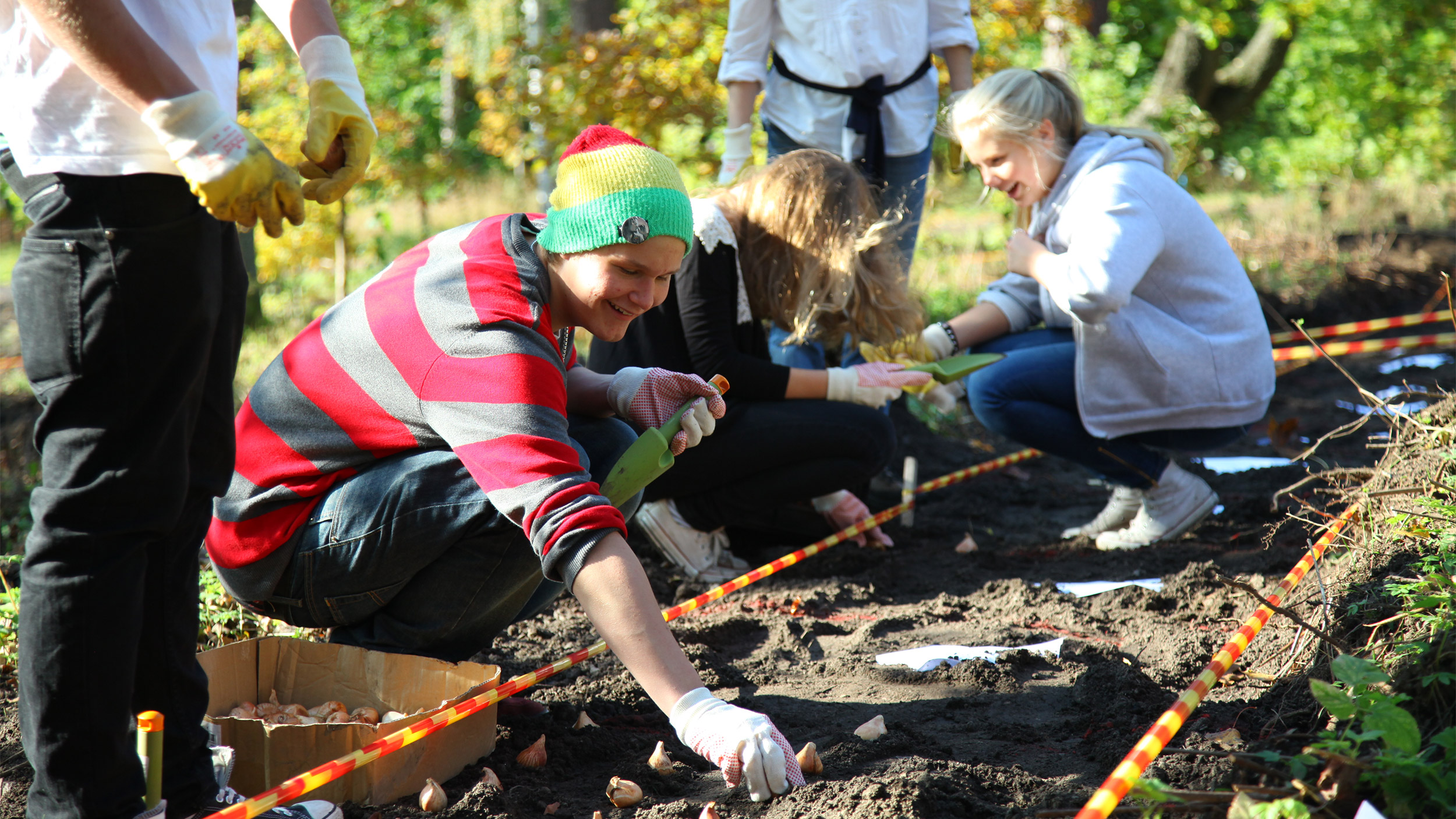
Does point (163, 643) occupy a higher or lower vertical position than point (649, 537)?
higher

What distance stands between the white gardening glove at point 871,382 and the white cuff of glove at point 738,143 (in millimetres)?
1108

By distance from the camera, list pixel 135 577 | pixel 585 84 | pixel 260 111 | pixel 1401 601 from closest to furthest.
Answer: pixel 135 577 → pixel 1401 601 → pixel 585 84 → pixel 260 111

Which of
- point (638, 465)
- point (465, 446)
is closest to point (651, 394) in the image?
point (638, 465)

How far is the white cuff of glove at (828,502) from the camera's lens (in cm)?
322

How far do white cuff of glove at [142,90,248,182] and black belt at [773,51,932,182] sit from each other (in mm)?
2649

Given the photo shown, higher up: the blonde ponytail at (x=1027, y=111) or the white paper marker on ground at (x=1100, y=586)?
the blonde ponytail at (x=1027, y=111)

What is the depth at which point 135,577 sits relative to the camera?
1.39 meters

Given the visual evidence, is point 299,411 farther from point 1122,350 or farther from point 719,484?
point 1122,350

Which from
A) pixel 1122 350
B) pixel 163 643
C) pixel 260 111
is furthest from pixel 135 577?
pixel 260 111

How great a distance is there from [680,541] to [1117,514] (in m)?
1.37

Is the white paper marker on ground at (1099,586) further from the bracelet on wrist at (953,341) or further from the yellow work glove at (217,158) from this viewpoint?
the yellow work glove at (217,158)

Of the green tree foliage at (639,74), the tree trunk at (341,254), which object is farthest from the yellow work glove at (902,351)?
the tree trunk at (341,254)

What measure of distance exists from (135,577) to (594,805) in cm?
80

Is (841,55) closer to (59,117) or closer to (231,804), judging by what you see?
(59,117)
